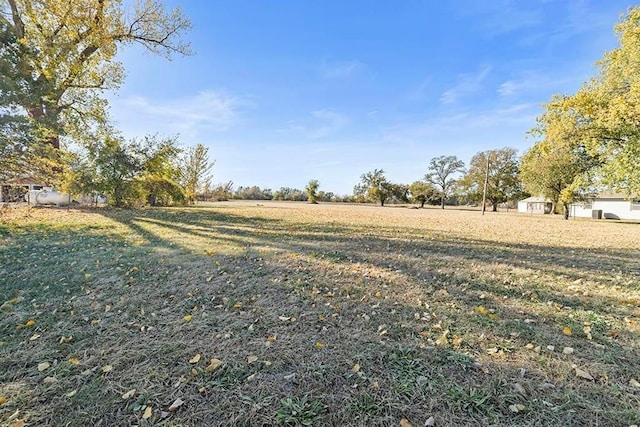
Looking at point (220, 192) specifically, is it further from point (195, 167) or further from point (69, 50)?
point (69, 50)

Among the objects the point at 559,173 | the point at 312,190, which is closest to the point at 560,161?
the point at 559,173

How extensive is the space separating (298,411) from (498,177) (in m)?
48.8

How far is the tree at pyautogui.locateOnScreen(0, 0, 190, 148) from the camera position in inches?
292

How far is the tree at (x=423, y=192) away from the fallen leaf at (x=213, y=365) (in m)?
50.6

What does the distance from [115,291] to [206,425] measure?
2.60 metres

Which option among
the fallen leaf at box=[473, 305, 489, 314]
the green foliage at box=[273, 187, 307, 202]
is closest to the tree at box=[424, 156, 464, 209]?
the green foliage at box=[273, 187, 307, 202]

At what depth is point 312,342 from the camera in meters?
2.43

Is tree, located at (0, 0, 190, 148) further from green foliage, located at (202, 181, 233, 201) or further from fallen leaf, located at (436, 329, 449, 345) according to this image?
green foliage, located at (202, 181, 233, 201)

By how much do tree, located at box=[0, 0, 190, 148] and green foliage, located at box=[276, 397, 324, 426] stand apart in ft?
31.9

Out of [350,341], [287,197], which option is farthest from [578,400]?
[287,197]

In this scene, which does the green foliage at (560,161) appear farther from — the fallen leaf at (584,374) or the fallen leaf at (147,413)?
the fallen leaf at (147,413)

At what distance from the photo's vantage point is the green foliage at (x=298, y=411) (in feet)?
5.33

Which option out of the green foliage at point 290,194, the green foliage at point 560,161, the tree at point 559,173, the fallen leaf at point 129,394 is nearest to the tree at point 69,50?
the fallen leaf at point 129,394

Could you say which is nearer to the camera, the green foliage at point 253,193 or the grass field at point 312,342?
the grass field at point 312,342
